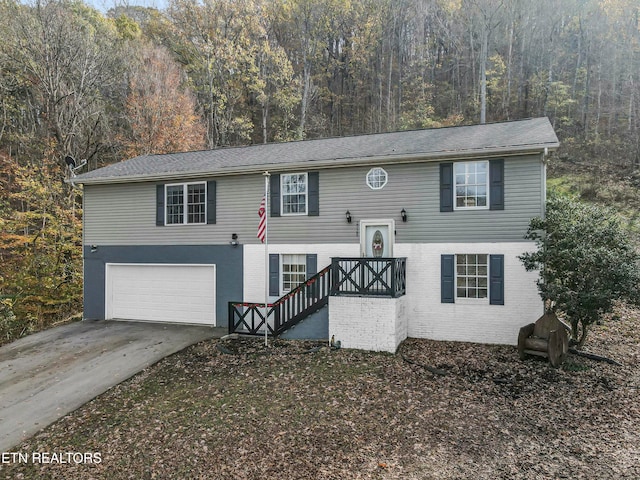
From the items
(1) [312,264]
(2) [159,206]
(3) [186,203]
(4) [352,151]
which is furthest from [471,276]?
(2) [159,206]

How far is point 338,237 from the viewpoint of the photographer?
10859 millimetres

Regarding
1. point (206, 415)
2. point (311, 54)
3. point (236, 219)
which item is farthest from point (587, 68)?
point (206, 415)

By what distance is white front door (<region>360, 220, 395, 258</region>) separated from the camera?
1041 cm

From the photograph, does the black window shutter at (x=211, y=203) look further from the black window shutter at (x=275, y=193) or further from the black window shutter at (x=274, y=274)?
the black window shutter at (x=274, y=274)

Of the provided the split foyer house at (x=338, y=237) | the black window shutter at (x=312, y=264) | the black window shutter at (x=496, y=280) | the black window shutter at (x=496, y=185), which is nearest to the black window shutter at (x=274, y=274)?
the split foyer house at (x=338, y=237)

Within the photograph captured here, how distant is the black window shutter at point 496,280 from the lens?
941 cm

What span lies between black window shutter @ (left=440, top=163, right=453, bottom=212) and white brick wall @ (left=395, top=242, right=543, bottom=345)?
985 mm

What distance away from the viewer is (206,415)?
6473mm

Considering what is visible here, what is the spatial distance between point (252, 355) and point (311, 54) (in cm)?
2433

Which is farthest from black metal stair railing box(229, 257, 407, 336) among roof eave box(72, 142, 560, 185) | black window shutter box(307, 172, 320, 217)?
roof eave box(72, 142, 560, 185)

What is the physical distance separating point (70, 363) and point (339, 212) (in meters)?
7.53

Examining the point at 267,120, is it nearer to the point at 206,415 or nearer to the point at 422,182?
the point at 422,182

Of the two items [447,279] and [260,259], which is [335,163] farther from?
[447,279]

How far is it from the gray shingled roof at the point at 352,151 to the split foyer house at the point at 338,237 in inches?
2.3
